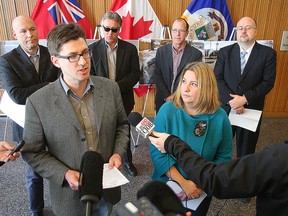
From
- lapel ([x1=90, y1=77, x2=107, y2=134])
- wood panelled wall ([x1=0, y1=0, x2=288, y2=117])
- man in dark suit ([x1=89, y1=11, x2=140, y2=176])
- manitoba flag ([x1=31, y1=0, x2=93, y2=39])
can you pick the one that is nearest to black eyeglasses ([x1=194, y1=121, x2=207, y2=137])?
lapel ([x1=90, y1=77, x2=107, y2=134])

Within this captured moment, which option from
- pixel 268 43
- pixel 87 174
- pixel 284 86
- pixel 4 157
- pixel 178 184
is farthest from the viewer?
pixel 284 86

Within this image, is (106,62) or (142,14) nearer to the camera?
(106,62)

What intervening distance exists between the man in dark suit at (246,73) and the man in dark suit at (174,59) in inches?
16.0

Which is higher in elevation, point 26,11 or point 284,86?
point 26,11

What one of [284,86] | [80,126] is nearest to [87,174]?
[80,126]

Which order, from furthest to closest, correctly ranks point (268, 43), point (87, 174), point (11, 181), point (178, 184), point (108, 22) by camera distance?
1. point (268, 43)
2. point (11, 181)
3. point (108, 22)
4. point (178, 184)
5. point (87, 174)

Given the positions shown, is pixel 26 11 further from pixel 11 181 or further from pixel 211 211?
pixel 211 211

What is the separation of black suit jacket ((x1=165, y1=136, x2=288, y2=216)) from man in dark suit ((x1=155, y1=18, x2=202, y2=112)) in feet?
6.50

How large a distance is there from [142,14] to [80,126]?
3258 mm

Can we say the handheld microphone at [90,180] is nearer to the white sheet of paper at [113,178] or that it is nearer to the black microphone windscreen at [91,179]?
the black microphone windscreen at [91,179]

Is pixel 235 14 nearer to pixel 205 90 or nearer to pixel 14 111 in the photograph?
pixel 205 90

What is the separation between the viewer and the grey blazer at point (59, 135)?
139 cm

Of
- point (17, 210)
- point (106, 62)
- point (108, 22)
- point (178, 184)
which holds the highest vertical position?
point (108, 22)

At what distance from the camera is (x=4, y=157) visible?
1369 millimetres
